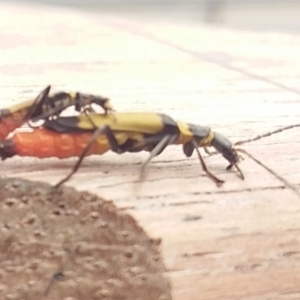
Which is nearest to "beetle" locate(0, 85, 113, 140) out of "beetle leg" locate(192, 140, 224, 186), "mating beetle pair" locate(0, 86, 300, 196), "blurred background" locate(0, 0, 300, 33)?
"mating beetle pair" locate(0, 86, 300, 196)

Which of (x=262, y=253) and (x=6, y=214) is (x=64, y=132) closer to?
(x=6, y=214)

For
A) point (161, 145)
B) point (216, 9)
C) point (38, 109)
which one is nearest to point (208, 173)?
point (161, 145)

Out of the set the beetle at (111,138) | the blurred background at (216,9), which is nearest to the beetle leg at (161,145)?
the beetle at (111,138)

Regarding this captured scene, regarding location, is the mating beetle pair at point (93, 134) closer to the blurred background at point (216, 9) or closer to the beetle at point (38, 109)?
the beetle at point (38, 109)

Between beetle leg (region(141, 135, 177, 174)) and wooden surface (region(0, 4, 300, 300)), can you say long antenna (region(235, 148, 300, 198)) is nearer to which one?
wooden surface (region(0, 4, 300, 300))

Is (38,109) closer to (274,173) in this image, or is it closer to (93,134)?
(93,134)
